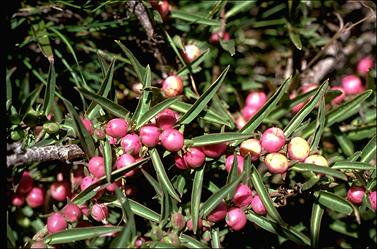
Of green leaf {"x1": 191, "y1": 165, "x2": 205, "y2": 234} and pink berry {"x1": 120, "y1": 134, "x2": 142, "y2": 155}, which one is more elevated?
pink berry {"x1": 120, "y1": 134, "x2": 142, "y2": 155}

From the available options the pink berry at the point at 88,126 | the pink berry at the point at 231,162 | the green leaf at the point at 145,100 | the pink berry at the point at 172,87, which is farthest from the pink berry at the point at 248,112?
the pink berry at the point at 88,126

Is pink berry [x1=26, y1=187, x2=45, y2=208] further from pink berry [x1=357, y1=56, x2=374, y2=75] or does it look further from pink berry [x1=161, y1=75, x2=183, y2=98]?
pink berry [x1=357, y1=56, x2=374, y2=75]

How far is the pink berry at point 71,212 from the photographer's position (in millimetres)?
1212

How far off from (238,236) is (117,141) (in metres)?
0.62

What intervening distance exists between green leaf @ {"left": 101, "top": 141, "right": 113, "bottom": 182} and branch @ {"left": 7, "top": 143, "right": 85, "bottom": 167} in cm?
8

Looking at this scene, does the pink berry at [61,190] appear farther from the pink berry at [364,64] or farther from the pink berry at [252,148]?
the pink berry at [364,64]

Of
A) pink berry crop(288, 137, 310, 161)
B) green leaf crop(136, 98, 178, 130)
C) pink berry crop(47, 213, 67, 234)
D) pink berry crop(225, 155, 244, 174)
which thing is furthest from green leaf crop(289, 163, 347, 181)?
pink berry crop(47, 213, 67, 234)

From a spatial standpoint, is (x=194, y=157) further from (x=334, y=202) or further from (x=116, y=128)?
(x=334, y=202)

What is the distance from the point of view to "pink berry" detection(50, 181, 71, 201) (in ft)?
5.18

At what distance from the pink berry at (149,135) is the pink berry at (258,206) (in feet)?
0.96

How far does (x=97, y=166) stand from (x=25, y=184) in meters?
0.49

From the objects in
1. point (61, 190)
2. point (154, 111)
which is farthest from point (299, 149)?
point (61, 190)

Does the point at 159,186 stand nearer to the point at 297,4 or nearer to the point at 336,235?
the point at 336,235

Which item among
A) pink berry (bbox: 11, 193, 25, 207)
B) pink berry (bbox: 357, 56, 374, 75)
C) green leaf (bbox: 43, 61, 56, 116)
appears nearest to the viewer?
green leaf (bbox: 43, 61, 56, 116)
